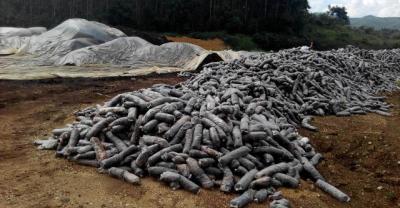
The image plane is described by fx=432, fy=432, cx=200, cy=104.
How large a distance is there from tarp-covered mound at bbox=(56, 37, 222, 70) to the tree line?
24149mm

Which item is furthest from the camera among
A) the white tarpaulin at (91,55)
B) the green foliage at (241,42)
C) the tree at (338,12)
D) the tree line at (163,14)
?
the tree at (338,12)

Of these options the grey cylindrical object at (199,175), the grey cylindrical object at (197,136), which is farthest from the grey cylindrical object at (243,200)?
the grey cylindrical object at (197,136)

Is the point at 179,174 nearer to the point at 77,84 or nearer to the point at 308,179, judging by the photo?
the point at 308,179

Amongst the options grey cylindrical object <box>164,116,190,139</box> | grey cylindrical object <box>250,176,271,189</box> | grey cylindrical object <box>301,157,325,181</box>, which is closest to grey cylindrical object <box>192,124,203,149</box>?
grey cylindrical object <box>164,116,190,139</box>

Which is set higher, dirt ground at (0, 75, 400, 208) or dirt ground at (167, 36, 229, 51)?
dirt ground at (167, 36, 229, 51)

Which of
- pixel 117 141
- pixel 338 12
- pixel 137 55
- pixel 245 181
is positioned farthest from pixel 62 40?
pixel 338 12

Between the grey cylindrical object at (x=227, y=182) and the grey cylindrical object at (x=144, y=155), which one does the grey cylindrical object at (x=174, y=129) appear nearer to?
the grey cylindrical object at (x=144, y=155)

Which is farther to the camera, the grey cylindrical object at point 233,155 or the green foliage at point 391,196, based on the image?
the green foliage at point 391,196

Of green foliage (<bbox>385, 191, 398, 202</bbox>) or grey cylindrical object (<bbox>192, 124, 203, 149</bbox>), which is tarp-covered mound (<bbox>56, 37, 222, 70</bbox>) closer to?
grey cylindrical object (<bbox>192, 124, 203, 149</bbox>)

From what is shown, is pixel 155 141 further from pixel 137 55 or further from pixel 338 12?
pixel 338 12

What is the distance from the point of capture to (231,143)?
7.99 m

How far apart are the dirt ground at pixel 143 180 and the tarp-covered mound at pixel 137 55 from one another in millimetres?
7551

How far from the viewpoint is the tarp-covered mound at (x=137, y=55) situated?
21.2 metres

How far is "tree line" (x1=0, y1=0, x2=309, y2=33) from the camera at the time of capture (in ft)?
154
